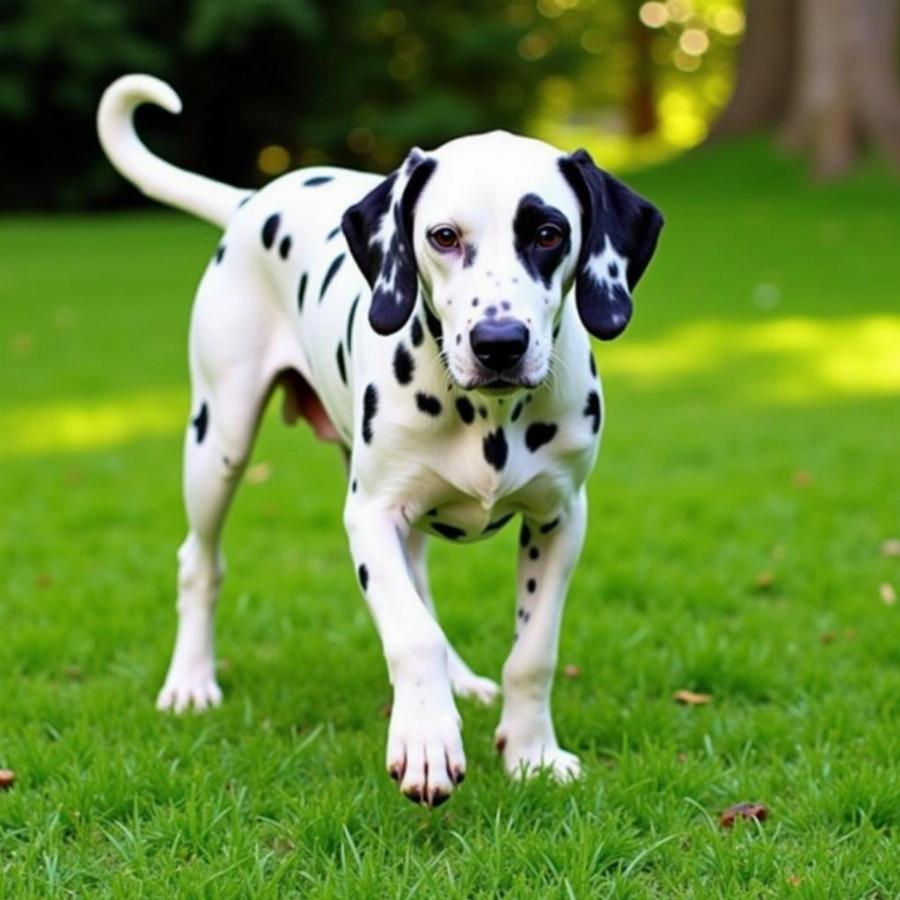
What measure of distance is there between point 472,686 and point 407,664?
1.24 m

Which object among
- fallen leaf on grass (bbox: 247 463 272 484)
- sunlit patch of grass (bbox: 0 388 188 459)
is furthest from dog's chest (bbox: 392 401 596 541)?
sunlit patch of grass (bbox: 0 388 188 459)

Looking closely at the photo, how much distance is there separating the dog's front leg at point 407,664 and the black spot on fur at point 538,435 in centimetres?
39

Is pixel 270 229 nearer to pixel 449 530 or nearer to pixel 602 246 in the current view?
pixel 449 530

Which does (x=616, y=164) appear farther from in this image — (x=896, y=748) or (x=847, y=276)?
(x=896, y=748)

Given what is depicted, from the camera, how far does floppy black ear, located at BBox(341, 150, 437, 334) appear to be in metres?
3.50

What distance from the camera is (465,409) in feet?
12.0

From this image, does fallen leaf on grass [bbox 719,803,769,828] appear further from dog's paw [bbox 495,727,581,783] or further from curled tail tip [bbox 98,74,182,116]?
curled tail tip [bbox 98,74,182,116]

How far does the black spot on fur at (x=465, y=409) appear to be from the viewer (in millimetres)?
3648

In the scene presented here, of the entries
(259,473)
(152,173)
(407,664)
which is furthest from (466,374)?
(259,473)

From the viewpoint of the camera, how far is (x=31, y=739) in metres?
4.14

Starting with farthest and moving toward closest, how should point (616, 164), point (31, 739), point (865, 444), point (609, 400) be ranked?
point (616, 164), point (609, 400), point (865, 444), point (31, 739)

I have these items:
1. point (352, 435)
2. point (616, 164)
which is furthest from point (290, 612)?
point (616, 164)

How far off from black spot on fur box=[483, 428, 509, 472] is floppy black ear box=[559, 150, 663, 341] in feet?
1.16

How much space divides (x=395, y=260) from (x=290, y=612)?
91.2 inches
